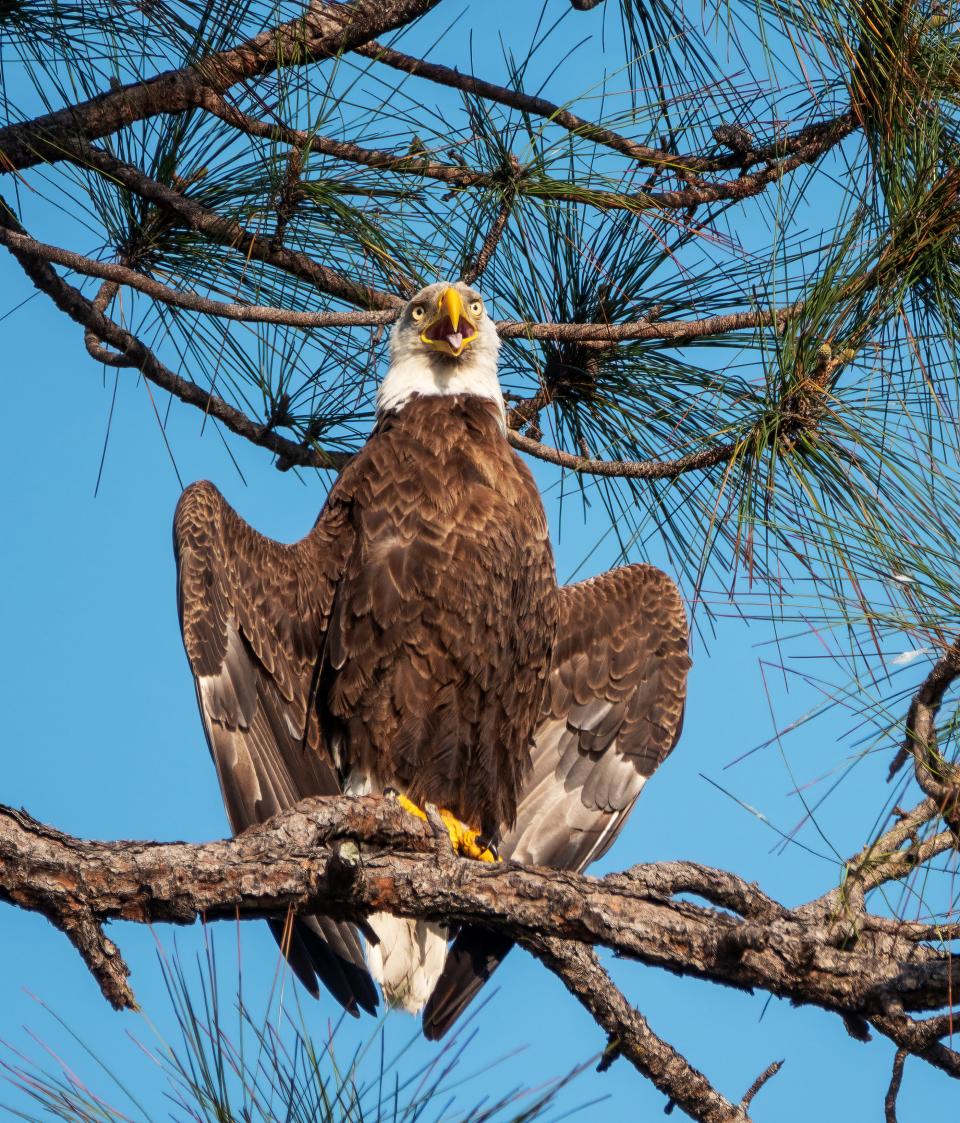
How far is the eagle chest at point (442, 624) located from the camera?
14.1 ft

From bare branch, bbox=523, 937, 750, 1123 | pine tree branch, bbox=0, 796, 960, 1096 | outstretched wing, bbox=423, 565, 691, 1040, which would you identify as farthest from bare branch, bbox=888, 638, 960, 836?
outstretched wing, bbox=423, 565, 691, 1040

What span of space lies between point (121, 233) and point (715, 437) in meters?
1.73

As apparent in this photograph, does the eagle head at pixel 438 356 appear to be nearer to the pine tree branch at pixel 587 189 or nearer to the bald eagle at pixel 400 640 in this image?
the bald eagle at pixel 400 640

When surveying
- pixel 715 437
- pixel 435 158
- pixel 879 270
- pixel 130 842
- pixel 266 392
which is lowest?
pixel 130 842

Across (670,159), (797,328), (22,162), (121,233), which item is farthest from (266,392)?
(797,328)

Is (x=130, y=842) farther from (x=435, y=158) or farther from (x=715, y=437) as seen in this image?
(x=435, y=158)

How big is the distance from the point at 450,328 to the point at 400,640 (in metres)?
0.95

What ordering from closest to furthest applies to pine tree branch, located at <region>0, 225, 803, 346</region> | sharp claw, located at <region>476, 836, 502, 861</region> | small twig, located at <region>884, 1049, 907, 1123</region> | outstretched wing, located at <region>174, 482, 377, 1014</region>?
small twig, located at <region>884, 1049, 907, 1123</region> < pine tree branch, located at <region>0, 225, 803, 346</region> < outstretched wing, located at <region>174, 482, 377, 1014</region> < sharp claw, located at <region>476, 836, 502, 861</region>

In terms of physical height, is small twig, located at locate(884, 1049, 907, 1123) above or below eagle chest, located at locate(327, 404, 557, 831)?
below

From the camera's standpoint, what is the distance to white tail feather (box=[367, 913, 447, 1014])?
4.25 meters

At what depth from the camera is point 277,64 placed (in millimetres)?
3854

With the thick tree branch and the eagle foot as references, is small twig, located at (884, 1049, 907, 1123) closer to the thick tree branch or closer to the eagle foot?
the eagle foot

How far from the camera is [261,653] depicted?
4.31 m

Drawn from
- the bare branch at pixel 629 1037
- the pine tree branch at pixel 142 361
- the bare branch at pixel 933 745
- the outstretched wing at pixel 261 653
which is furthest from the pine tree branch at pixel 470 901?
the pine tree branch at pixel 142 361
